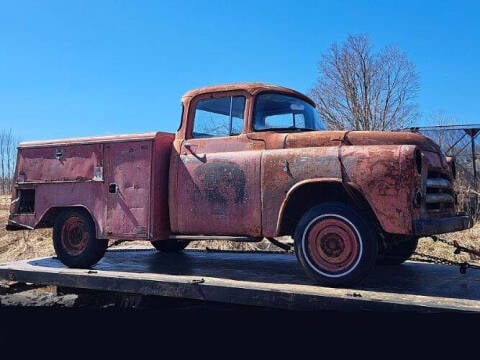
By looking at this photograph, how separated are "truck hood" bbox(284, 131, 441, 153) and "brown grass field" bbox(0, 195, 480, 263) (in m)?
3.89

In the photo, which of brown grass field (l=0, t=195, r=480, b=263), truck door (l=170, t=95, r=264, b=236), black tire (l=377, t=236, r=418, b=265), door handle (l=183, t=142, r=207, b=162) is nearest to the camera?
truck door (l=170, t=95, r=264, b=236)

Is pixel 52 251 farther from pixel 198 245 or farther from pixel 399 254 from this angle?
pixel 399 254

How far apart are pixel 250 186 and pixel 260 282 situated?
91cm

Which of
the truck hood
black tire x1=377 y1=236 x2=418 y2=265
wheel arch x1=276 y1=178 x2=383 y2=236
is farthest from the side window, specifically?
black tire x1=377 y1=236 x2=418 y2=265

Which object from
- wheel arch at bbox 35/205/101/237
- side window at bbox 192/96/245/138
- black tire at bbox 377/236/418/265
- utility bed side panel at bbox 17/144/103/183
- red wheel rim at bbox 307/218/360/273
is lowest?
black tire at bbox 377/236/418/265

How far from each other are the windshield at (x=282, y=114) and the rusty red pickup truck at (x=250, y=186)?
0.01 m

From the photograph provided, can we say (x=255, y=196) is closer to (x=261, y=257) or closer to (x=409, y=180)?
(x=409, y=180)

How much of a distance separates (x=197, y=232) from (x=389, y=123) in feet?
70.7

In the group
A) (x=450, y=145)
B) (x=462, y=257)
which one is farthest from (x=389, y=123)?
(x=462, y=257)

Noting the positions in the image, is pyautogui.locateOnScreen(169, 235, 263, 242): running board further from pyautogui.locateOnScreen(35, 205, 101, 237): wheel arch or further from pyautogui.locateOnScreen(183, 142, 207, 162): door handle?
pyautogui.locateOnScreen(35, 205, 101, 237): wheel arch

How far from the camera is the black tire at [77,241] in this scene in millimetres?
5809

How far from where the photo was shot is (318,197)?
4707mm

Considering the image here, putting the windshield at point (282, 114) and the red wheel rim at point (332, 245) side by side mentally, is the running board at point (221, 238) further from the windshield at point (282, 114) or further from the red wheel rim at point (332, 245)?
the windshield at point (282, 114)

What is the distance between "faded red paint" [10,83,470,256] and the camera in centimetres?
419
